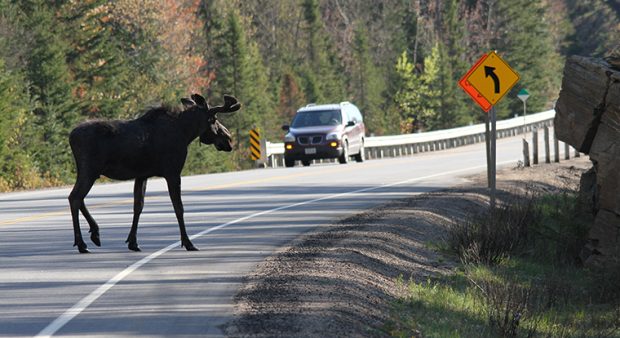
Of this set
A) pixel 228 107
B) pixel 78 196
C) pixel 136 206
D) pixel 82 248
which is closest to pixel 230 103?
pixel 228 107

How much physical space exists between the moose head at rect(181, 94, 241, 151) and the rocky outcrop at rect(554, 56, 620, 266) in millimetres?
6777

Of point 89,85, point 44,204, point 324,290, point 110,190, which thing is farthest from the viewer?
point 89,85

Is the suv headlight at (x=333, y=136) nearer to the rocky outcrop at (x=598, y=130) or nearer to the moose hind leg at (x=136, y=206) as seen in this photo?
the rocky outcrop at (x=598, y=130)

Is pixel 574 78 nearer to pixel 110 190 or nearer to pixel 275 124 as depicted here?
pixel 110 190

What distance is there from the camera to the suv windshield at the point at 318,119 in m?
42.9

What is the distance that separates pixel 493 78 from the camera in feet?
79.8

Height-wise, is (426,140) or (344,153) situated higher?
(344,153)

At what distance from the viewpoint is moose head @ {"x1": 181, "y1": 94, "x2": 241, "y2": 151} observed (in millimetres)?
16109

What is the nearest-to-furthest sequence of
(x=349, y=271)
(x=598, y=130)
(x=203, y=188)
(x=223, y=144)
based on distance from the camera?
1. (x=349, y=271)
2. (x=223, y=144)
3. (x=598, y=130)
4. (x=203, y=188)

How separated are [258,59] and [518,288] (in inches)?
2743

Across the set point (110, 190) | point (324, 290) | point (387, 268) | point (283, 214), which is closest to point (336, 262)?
point (387, 268)

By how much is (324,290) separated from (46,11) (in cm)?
3965

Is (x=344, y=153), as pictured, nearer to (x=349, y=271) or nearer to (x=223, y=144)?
(x=223, y=144)

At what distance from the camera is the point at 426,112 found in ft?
307
